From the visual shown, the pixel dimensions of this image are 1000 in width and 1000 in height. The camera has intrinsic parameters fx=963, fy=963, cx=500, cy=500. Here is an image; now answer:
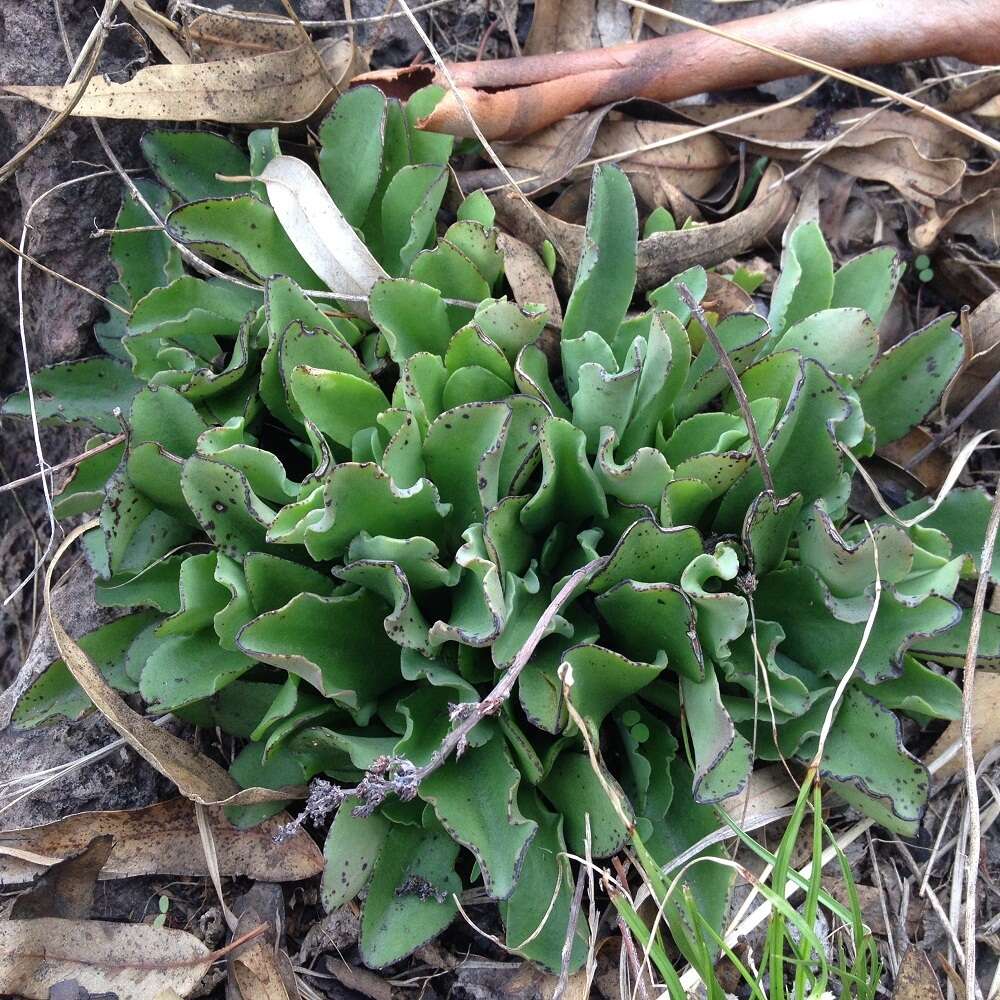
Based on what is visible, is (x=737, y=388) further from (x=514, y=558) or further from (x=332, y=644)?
(x=332, y=644)

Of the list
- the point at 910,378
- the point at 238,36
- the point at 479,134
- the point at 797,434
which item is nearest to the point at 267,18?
the point at 238,36

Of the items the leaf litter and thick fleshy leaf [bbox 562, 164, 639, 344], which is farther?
the leaf litter

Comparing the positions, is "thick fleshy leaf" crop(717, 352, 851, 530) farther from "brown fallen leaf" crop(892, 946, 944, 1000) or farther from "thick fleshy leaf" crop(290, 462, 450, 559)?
"brown fallen leaf" crop(892, 946, 944, 1000)

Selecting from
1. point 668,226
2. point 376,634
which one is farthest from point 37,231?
point 668,226

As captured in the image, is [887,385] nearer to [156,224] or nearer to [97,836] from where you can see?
[156,224]

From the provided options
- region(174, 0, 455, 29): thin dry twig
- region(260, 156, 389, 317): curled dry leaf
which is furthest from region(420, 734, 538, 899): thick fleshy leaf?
region(174, 0, 455, 29): thin dry twig

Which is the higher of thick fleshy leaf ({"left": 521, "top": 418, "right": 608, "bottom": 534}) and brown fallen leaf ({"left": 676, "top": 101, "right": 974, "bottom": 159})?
brown fallen leaf ({"left": 676, "top": 101, "right": 974, "bottom": 159})

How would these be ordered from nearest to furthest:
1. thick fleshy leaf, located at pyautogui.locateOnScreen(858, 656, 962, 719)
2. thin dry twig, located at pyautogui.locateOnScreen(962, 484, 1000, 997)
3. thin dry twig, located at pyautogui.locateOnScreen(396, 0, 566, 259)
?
thin dry twig, located at pyautogui.locateOnScreen(962, 484, 1000, 997)
thick fleshy leaf, located at pyautogui.locateOnScreen(858, 656, 962, 719)
thin dry twig, located at pyautogui.locateOnScreen(396, 0, 566, 259)
